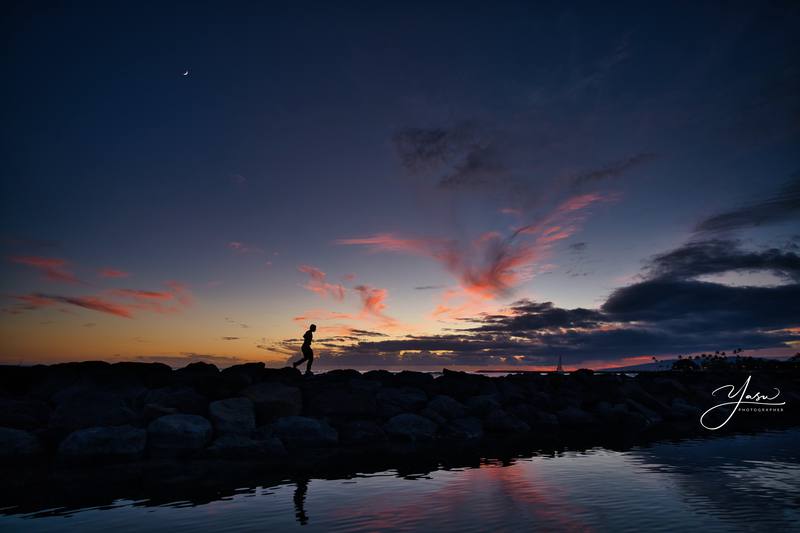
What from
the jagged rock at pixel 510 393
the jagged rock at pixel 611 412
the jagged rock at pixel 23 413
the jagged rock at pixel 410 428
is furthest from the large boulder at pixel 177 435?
the jagged rock at pixel 611 412

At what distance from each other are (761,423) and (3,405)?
4260cm

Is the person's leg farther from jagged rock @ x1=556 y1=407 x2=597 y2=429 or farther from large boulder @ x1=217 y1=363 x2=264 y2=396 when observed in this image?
jagged rock @ x1=556 y1=407 x2=597 y2=429

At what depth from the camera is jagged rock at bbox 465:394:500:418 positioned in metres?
28.3

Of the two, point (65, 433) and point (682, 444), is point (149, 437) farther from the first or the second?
point (682, 444)

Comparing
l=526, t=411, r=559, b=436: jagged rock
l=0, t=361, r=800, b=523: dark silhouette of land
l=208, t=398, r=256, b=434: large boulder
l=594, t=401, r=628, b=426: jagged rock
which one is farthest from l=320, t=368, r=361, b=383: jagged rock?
l=594, t=401, r=628, b=426: jagged rock

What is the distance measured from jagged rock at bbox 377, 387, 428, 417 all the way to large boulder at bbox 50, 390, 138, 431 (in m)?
11.6

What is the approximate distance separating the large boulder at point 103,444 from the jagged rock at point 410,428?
420 inches

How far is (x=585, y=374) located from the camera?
39812mm

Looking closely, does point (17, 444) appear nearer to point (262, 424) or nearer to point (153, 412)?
point (153, 412)

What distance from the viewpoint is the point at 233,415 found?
19953mm

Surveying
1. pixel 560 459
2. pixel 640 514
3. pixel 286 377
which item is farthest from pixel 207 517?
pixel 286 377

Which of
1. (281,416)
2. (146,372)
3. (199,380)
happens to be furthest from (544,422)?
(146,372)

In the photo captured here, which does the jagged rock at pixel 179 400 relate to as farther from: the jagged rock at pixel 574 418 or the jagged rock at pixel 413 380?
the jagged rock at pixel 574 418

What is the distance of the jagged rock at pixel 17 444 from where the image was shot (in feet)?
53.3
